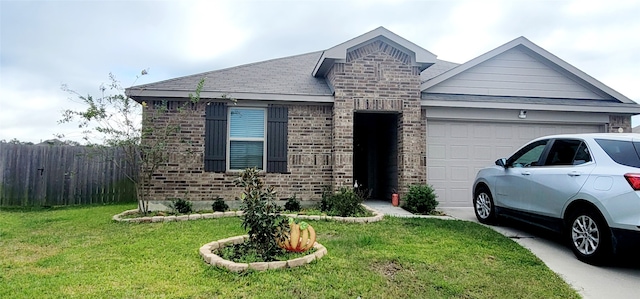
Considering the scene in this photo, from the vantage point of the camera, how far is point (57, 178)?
10.8m

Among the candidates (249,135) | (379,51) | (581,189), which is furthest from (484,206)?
(249,135)

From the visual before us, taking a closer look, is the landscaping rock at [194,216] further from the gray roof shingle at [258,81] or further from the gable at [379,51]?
the gable at [379,51]

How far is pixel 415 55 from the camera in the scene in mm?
9383

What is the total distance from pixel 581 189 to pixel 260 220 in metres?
4.15

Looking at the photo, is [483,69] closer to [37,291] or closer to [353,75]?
[353,75]

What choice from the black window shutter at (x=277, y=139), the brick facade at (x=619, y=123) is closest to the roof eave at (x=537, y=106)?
the brick facade at (x=619, y=123)

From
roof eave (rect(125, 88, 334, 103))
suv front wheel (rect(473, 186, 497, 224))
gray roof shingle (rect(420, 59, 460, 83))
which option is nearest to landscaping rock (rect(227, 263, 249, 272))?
suv front wheel (rect(473, 186, 497, 224))

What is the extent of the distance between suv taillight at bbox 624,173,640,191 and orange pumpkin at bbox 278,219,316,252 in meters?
3.81

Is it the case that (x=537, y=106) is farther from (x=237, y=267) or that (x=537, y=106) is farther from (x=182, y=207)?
(x=182, y=207)

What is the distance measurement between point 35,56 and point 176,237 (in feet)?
26.2

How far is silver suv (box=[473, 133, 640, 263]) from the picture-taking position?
4.36 meters


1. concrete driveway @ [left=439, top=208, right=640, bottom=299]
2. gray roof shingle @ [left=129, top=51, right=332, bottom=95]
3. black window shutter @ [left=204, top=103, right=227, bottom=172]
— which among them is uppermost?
gray roof shingle @ [left=129, top=51, right=332, bottom=95]

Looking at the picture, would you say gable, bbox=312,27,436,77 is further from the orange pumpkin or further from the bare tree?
the orange pumpkin

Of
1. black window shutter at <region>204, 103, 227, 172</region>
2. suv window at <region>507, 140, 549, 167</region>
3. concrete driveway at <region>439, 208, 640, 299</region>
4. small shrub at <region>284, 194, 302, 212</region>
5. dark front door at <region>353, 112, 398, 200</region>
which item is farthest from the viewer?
dark front door at <region>353, 112, 398, 200</region>
